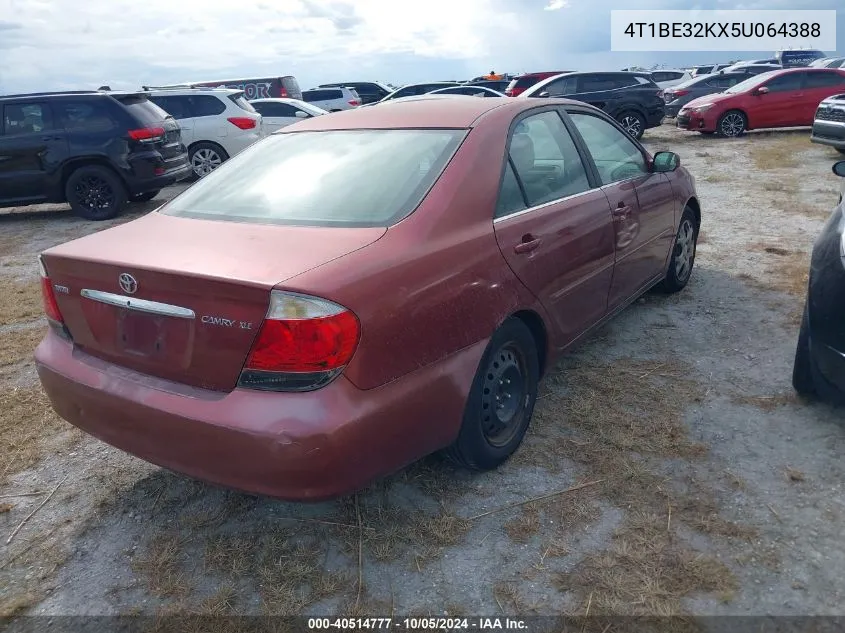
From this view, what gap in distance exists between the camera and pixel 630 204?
3.87 m

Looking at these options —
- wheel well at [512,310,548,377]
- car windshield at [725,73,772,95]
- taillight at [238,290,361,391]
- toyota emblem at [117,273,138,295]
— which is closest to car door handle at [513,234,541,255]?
wheel well at [512,310,548,377]

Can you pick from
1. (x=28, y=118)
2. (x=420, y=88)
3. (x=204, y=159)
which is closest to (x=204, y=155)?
(x=204, y=159)

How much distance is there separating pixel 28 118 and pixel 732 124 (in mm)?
→ 14066

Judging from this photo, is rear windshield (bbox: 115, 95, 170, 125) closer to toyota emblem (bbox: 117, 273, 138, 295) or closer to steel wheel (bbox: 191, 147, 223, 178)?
steel wheel (bbox: 191, 147, 223, 178)

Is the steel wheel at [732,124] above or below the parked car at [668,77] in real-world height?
below

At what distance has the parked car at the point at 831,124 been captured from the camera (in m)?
10.3

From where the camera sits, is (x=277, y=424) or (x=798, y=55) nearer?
(x=277, y=424)

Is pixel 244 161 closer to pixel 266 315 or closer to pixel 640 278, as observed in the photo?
pixel 266 315

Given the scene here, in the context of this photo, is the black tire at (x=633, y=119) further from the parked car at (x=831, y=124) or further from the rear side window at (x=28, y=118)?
the rear side window at (x=28, y=118)

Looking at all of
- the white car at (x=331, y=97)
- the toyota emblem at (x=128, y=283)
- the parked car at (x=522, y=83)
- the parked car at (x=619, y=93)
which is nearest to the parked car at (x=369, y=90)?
the white car at (x=331, y=97)

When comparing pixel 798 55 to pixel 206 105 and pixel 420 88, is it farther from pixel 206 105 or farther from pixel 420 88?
pixel 206 105

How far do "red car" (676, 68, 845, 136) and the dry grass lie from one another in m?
14.2

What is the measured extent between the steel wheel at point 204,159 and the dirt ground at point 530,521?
838cm

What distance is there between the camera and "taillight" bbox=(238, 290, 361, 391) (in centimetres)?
204
